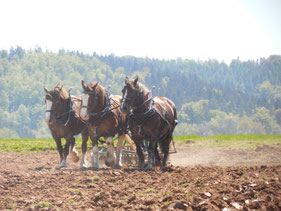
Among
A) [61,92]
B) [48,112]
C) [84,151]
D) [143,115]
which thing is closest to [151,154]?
[143,115]

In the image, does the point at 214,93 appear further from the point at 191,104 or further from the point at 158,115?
the point at 158,115

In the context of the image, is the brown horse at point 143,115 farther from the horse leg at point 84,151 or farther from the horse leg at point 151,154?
the horse leg at point 84,151

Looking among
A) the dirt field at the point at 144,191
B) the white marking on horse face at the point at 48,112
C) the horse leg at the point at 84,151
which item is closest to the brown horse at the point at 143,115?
the dirt field at the point at 144,191

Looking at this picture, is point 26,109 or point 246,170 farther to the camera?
point 26,109

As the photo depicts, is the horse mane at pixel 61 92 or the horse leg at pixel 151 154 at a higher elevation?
the horse mane at pixel 61 92

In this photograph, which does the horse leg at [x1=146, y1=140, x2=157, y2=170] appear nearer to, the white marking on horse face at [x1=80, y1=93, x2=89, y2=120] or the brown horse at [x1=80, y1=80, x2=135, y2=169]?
the brown horse at [x1=80, y1=80, x2=135, y2=169]

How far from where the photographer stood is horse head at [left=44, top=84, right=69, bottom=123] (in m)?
→ 13.5

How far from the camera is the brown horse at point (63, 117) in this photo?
13609mm

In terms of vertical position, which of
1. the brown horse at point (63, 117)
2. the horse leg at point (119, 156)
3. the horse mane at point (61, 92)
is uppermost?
the horse mane at point (61, 92)

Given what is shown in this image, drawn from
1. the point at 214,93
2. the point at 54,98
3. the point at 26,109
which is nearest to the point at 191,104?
the point at 214,93

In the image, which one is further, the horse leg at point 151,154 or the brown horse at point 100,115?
the brown horse at point 100,115

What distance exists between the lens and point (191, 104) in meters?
177

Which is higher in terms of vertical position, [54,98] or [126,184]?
[54,98]

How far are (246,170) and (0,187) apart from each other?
19.0ft
